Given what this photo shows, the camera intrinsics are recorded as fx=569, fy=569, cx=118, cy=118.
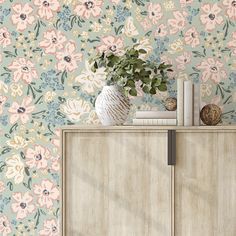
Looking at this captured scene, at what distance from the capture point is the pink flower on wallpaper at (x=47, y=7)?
10.5 ft

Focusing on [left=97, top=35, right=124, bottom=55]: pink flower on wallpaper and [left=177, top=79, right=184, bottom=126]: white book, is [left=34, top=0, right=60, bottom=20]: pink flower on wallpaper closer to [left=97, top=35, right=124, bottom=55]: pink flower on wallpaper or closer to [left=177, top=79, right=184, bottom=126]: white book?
[left=97, top=35, right=124, bottom=55]: pink flower on wallpaper

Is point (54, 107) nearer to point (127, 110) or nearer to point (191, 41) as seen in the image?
point (127, 110)

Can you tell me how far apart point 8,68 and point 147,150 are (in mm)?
987

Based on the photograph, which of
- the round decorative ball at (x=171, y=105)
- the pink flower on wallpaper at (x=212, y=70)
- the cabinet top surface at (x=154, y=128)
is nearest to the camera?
the cabinet top surface at (x=154, y=128)

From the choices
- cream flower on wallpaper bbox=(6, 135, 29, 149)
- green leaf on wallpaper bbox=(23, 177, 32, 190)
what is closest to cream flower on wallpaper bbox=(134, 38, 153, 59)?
cream flower on wallpaper bbox=(6, 135, 29, 149)

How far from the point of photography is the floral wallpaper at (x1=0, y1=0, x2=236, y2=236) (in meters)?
3.15

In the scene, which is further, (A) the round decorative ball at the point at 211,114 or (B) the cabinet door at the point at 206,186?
(A) the round decorative ball at the point at 211,114

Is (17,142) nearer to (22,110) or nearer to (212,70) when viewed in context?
(22,110)

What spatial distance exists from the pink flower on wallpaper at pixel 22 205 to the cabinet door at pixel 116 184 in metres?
0.48

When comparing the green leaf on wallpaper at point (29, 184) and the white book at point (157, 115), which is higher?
the white book at point (157, 115)

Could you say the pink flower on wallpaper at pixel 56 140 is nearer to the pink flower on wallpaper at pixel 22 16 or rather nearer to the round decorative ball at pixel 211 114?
the pink flower on wallpaper at pixel 22 16

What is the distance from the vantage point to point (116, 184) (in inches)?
109

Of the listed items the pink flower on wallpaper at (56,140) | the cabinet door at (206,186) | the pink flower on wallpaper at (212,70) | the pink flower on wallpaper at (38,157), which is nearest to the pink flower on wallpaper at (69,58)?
the pink flower on wallpaper at (56,140)

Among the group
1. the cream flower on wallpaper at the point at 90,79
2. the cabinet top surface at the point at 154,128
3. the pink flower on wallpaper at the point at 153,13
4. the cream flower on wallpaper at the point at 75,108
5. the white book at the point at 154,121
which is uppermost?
the pink flower on wallpaper at the point at 153,13
